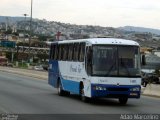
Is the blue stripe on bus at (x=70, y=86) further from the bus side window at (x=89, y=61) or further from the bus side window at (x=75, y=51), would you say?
the bus side window at (x=89, y=61)

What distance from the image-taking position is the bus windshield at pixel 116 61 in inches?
811

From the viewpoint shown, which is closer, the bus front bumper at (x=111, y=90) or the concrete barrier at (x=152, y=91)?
the bus front bumper at (x=111, y=90)

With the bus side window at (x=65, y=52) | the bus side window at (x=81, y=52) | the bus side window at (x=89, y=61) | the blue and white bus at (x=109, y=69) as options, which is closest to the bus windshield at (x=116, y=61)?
the blue and white bus at (x=109, y=69)

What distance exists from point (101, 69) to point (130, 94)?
1.49m

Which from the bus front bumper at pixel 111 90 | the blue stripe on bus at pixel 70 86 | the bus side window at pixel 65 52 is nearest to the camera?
the bus front bumper at pixel 111 90

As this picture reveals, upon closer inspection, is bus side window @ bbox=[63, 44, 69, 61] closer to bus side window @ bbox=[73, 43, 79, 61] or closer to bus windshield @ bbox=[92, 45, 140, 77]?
bus side window @ bbox=[73, 43, 79, 61]

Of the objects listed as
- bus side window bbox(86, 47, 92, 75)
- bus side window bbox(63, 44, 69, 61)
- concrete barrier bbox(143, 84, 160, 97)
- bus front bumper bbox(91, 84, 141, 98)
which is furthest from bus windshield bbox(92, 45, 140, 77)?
concrete barrier bbox(143, 84, 160, 97)

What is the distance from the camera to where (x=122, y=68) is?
813 inches

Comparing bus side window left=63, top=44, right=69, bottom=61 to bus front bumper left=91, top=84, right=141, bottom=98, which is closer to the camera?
bus front bumper left=91, top=84, right=141, bottom=98

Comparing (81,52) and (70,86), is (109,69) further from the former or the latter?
(70,86)

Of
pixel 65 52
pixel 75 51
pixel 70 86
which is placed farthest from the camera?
pixel 65 52

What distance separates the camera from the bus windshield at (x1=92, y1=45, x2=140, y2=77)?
67.6ft

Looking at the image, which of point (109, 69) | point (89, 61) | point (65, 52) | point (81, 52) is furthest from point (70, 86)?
point (109, 69)

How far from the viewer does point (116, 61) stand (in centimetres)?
2073
